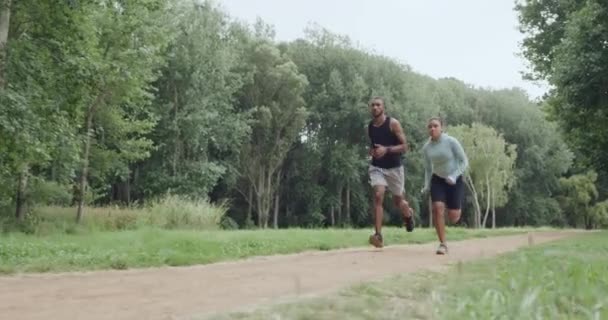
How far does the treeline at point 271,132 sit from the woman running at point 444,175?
1301 cm

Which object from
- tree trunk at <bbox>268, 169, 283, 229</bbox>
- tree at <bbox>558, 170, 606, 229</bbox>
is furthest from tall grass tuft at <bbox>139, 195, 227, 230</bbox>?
tree at <bbox>558, 170, 606, 229</bbox>

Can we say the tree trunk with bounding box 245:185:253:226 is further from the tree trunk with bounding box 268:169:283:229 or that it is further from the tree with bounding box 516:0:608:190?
the tree with bounding box 516:0:608:190

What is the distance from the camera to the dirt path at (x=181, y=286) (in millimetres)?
3832

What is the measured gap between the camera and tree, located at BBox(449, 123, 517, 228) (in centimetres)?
4847

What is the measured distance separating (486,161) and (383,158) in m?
41.6

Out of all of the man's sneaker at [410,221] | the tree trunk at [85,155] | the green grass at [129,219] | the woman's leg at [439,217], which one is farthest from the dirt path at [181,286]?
the tree trunk at [85,155]

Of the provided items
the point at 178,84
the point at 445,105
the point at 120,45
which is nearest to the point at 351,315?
the point at 120,45

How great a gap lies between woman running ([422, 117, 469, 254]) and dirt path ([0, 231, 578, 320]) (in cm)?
117

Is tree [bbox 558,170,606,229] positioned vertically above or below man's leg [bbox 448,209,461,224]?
above

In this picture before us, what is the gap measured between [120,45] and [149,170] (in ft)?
55.5

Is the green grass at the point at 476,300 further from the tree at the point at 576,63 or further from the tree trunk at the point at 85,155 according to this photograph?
the tree trunk at the point at 85,155

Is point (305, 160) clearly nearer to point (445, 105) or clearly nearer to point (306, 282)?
point (445, 105)

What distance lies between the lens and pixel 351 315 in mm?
3041

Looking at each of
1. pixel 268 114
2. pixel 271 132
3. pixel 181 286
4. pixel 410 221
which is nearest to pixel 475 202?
pixel 271 132
